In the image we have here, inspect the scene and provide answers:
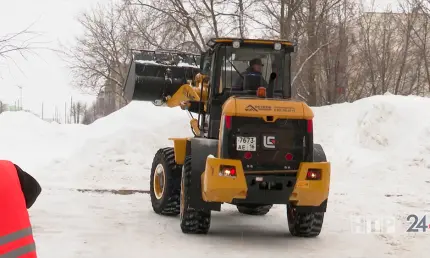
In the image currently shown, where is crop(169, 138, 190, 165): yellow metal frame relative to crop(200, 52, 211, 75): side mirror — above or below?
below

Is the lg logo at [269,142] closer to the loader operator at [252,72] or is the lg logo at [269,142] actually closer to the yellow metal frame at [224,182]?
the yellow metal frame at [224,182]

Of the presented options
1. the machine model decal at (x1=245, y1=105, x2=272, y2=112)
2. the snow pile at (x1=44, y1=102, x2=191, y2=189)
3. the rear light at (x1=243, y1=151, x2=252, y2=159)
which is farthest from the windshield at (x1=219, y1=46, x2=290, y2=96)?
the snow pile at (x1=44, y1=102, x2=191, y2=189)

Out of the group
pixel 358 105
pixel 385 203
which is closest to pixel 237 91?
pixel 385 203

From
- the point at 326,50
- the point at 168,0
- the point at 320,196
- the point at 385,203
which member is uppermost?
the point at 168,0

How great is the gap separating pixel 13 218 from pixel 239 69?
626 cm

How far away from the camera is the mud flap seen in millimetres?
7789

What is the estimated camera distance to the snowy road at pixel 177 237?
280 inches

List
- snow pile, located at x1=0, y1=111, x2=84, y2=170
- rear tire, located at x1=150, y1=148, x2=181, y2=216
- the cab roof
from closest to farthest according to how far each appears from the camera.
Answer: the cab roof → rear tire, located at x1=150, y1=148, x2=181, y2=216 → snow pile, located at x1=0, y1=111, x2=84, y2=170

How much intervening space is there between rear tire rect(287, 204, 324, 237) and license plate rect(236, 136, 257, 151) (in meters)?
1.19

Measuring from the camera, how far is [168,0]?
23891 mm

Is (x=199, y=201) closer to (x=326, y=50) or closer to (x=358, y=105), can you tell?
(x=358, y=105)

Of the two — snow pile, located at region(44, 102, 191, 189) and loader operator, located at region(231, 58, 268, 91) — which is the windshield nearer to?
loader operator, located at region(231, 58, 268, 91)

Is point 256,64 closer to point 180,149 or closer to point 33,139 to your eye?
point 180,149

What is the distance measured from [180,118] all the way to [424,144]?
8365 mm
